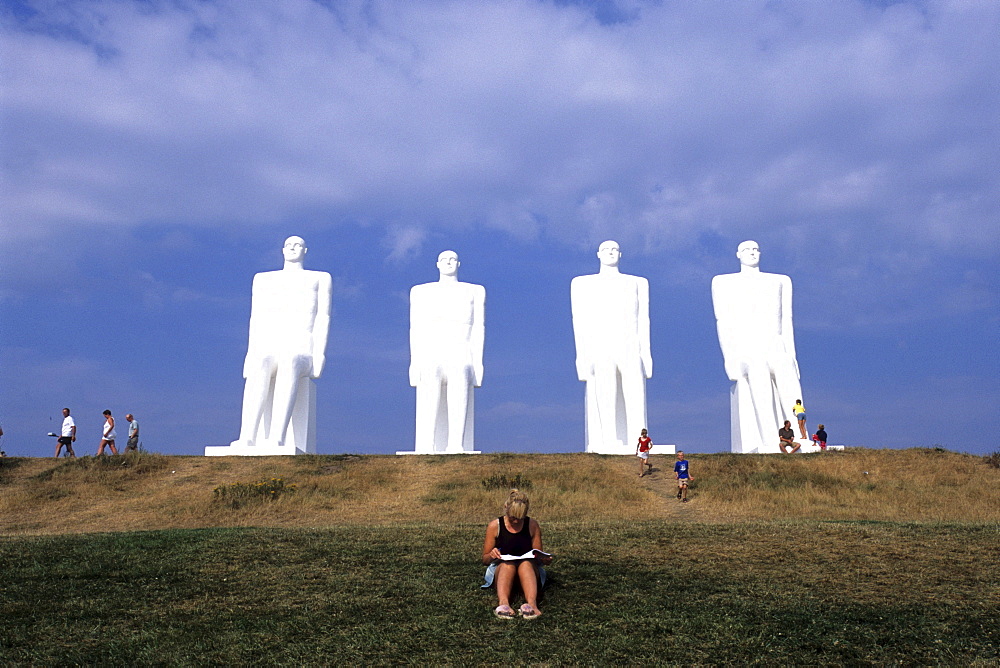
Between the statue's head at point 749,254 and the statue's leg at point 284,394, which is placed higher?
the statue's head at point 749,254

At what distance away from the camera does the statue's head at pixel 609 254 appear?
75.0ft

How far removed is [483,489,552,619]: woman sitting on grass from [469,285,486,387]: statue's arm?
13390mm

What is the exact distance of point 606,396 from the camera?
2203 cm

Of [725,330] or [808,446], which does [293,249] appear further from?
[808,446]

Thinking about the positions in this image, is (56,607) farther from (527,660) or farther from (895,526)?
(895,526)

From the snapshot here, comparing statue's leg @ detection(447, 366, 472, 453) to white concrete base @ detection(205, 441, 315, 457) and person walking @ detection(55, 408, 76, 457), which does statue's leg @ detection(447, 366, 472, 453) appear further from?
person walking @ detection(55, 408, 76, 457)

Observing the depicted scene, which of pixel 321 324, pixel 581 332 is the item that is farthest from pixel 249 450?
pixel 581 332

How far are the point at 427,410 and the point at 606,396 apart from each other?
3.87 m

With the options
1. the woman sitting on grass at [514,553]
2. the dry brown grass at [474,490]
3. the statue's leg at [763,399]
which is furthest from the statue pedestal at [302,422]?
the woman sitting on grass at [514,553]

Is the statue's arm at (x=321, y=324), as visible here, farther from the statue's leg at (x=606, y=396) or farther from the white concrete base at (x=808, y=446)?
the white concrete base at (x=808, y=446)

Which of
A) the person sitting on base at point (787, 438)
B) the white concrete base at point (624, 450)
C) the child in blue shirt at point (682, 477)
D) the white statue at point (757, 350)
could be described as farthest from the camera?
the white statue at point (757, 350)

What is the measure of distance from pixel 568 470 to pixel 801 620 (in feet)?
35.6

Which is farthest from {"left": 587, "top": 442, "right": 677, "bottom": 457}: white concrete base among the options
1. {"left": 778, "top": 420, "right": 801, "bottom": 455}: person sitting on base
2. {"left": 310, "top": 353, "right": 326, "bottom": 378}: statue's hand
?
{"left": 310, "top": 353, "right": 326, "bottom": 378}: statue's hand

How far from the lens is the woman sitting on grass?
343 inches
